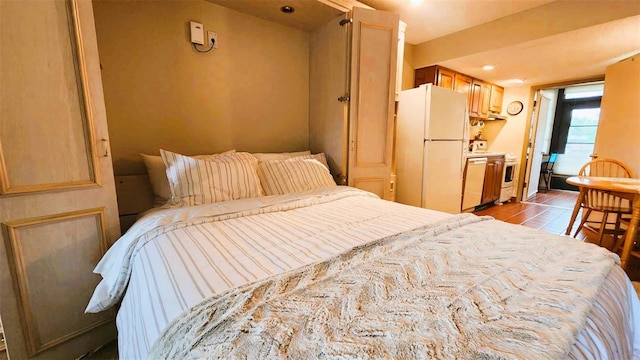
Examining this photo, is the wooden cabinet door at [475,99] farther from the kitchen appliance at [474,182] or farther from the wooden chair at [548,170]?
the wooden chair at [548,170]

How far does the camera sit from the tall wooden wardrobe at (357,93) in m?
2.18

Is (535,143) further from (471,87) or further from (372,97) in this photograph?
(372,97)

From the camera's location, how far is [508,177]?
174 inches

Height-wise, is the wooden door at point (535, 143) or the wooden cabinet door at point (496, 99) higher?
the wooden cabinet door at point (496, 99)

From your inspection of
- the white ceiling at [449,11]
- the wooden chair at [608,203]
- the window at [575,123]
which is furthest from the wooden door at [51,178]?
the window at [575,123]

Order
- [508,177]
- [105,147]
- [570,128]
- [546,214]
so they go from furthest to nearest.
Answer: [570,128]
[508,177]
[546,214]
[105,147]

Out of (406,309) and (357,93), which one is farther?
(357,93)

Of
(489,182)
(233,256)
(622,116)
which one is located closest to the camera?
(233,256)

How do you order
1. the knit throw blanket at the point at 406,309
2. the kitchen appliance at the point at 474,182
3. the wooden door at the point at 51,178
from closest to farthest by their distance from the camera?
1. the knit throw blanket at the point at 406,309
2. the wooden door at the point at 51,178
3. the kitchen appliance at the point at 474,182

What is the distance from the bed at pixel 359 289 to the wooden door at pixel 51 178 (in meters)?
0.23

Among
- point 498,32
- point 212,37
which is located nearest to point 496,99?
point 498,32

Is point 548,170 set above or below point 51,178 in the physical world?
below

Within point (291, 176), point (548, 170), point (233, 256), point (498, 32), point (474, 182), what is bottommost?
point (548, 170)

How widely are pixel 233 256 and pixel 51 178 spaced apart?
37.9 inches
